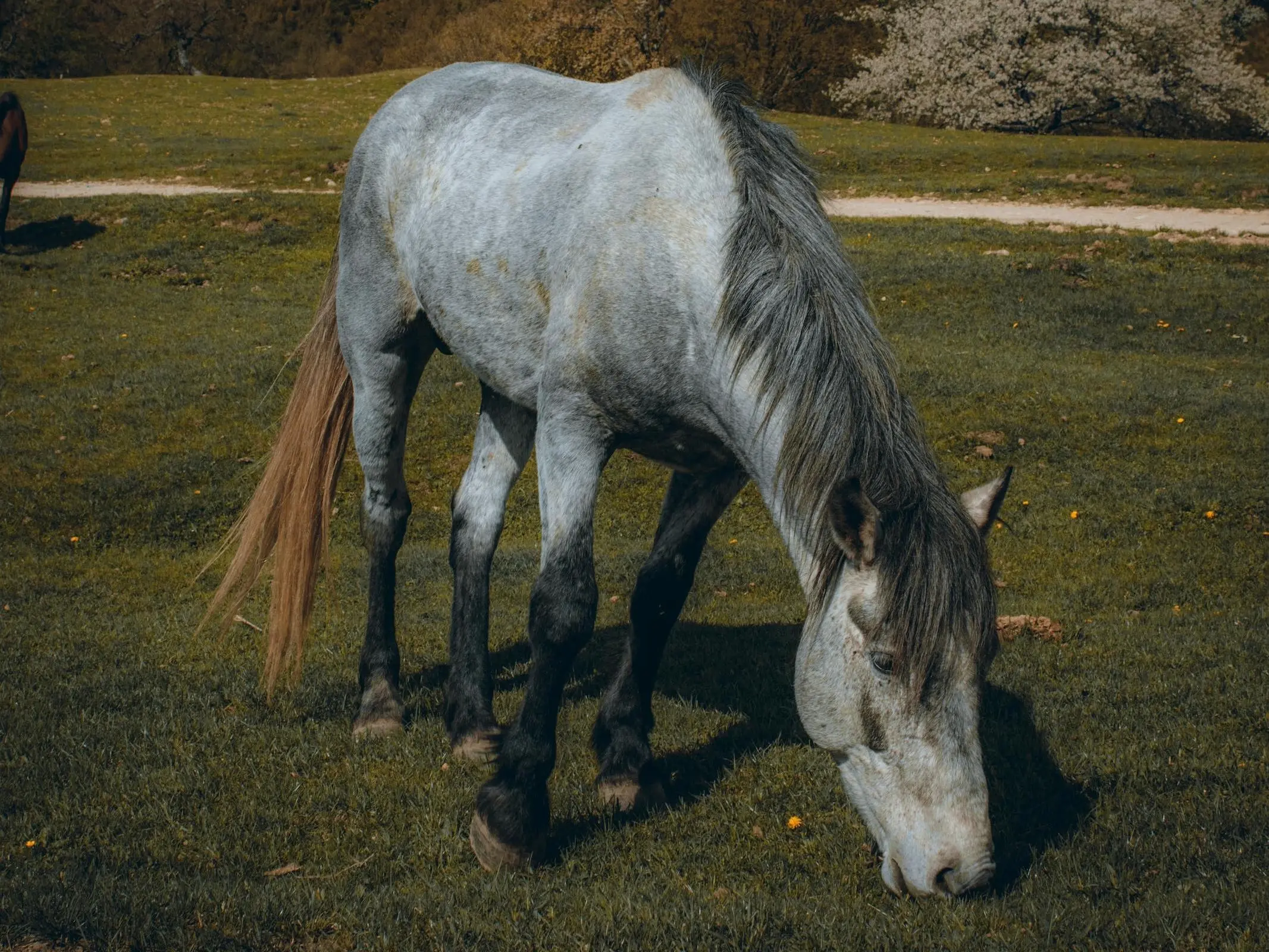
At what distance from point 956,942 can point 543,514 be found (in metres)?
1.84

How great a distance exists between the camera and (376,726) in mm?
5035

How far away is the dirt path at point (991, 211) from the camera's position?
1766 cm

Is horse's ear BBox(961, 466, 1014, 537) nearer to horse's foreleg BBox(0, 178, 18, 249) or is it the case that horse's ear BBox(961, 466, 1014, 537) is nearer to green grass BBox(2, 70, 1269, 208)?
horse's foreleg BBox(0, 178, 18, 249)

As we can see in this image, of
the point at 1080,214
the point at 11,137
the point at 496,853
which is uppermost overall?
the point at 496,853

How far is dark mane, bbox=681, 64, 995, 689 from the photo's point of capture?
3.07 meters

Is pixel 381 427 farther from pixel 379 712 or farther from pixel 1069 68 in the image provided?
pixel 1069 68

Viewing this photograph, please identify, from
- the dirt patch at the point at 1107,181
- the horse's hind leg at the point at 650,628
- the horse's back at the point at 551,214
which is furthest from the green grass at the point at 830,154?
the horse's hind leg at the point at 650,628

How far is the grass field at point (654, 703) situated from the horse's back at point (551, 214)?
1.62 m

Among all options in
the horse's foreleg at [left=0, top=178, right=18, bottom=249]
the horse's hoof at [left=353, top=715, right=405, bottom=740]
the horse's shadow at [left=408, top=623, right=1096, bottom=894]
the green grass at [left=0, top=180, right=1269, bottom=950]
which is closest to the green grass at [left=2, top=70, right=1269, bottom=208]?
the horse's foreleg at [left=0, top=178, right=18, bottom=249]

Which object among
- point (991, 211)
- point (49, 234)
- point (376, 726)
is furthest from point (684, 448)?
point (49, 234)

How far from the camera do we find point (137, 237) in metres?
18.3

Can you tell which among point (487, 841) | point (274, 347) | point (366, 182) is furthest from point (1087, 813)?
point (274, 347)

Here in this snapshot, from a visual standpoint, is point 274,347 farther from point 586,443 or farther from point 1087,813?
point 1087,813

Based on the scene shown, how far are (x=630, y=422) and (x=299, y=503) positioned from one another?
210 centimetres
